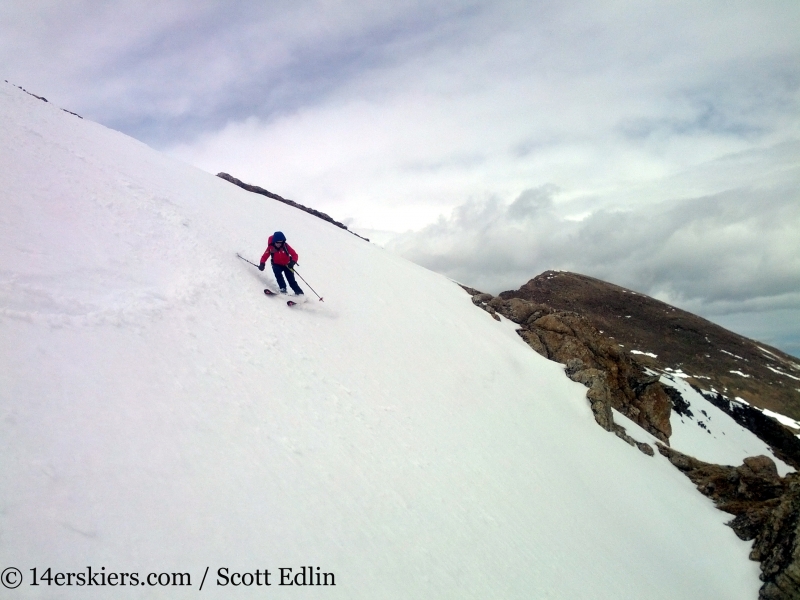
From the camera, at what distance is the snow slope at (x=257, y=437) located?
15.9 feet

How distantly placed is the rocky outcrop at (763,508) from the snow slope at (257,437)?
80cm

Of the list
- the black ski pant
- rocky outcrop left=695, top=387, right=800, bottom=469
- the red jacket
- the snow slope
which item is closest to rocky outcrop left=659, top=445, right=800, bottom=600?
the snow slope

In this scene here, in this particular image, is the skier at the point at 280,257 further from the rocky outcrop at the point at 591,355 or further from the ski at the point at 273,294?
the rocky outcrop at the point at 591,355

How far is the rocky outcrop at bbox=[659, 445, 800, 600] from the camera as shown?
12.4 meters

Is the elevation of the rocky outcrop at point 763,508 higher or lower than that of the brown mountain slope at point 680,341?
lower

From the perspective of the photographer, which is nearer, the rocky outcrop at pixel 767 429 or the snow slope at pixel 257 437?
the snow slope at pixel 257 437

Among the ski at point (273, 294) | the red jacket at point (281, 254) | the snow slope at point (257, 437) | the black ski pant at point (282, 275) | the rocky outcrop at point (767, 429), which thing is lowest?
the rocky outcrop at point (767, 429)

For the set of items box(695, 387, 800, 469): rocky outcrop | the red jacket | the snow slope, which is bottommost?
box(695, 387, 800, 469): rocky outcrop

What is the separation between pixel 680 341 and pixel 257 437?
422 feet

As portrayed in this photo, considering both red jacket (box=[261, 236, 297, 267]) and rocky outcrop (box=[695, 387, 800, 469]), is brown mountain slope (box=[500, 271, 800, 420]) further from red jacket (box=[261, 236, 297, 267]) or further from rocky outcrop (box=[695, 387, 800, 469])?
red jacket (box=[261, 236, 297, 267])

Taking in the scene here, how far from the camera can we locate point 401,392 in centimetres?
1160

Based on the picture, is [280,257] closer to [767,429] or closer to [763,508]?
[763,508]

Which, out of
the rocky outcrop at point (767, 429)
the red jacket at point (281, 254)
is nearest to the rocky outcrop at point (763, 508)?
the red jacket at point (281, 254)

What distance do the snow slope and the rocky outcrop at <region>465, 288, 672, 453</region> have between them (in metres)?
6.26
